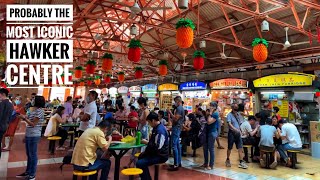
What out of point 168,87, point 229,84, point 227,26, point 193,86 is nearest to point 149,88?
point 168,87

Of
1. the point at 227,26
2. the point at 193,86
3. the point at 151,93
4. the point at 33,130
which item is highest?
the point at 227,26

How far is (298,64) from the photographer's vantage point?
9000mm

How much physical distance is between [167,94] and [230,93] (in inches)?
206

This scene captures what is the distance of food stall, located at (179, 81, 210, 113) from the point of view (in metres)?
12.2

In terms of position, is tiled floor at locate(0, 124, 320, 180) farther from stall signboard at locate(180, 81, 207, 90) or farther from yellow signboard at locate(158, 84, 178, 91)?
yellow signboard at locate(158, 84, 178, 91)

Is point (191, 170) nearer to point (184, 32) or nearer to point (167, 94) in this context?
point (184, 32)

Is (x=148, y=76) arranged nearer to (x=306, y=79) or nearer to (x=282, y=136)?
(x=306, y=79)

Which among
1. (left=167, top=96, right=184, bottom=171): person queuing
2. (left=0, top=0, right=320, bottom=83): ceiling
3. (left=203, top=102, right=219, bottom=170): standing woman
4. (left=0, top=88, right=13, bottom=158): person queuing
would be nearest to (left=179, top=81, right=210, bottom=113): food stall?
(left=0, top=0, right=320, bottom=83): ceiling

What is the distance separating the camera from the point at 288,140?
5.73 m

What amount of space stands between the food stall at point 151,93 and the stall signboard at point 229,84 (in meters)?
5.56

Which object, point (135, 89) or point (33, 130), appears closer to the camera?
point (33, 130)

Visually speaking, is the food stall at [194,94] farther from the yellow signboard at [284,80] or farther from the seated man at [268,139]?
the seated man at [268,139]

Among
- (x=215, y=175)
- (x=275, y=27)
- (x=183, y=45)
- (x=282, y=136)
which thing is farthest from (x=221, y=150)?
(x=275, y=27)

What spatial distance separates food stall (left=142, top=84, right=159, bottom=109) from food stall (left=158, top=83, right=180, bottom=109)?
1.77 ft
